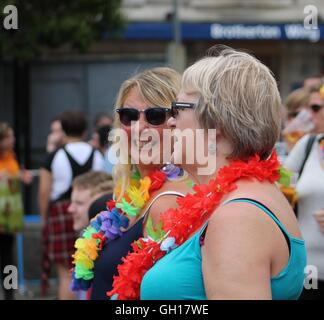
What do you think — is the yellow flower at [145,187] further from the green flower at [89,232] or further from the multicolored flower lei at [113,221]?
the green flower at [89,232]

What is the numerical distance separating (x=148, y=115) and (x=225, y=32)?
518 inches

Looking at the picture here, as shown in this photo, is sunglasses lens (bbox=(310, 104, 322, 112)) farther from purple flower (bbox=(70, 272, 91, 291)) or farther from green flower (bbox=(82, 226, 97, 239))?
purple flower (bbox=(70, 272, 91, 291))

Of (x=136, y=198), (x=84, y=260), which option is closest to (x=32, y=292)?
(x=84, y=260)

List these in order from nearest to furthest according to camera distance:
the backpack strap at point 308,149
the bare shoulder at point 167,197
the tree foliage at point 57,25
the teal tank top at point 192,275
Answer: the teal tank top at point 192,275 → the bare shoulder at point 167,197 → the backpack strap at point 308,149 → the tree foliage at point 57,25

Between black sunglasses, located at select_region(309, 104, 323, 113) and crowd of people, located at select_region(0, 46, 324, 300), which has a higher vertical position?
black sunglasses, located at select_region(309, 104, 323, 113)

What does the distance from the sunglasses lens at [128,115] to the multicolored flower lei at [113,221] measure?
0.24m

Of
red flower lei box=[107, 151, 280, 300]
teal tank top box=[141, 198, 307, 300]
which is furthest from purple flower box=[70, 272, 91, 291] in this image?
teal tank top box=[141, 198, 307, 300]

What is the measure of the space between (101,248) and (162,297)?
42.8 inches

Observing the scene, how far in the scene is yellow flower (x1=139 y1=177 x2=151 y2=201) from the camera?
3201mm

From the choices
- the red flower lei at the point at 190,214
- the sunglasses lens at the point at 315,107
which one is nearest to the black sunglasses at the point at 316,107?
the sunglasses lens at the point at 315,107

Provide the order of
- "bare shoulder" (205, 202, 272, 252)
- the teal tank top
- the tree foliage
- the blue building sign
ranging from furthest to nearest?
the blue building sign
the tree foliage
the teal tank top
"bare shoulder" (205, 202, 272, 252)

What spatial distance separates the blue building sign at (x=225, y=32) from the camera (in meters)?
16.0
